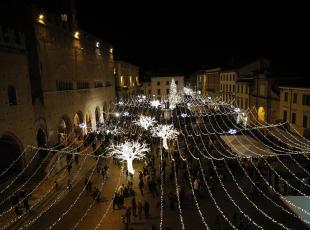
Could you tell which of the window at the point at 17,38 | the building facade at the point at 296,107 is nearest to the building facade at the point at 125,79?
the building facade at the point at 296,107

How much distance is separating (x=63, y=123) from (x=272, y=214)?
70.7 feet

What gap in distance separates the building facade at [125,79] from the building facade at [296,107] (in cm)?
3053

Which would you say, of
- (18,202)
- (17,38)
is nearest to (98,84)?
(17,38)

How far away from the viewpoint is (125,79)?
57500mm

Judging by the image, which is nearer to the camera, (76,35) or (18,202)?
(18,202)

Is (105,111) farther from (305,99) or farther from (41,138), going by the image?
(305,99)

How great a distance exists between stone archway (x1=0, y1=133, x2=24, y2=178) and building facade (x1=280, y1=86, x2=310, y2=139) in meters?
23.7

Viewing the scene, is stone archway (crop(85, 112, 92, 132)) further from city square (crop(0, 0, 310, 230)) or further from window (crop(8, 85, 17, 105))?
window (crop(8, 85, 17, 105))

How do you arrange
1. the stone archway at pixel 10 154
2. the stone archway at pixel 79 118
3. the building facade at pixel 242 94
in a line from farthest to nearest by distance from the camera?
the building facade at pixel 242 94 < the stone archway at pixel 79 118 < the stone archway at pixel 10 154

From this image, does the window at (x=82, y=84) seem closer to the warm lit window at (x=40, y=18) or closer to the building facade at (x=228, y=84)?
the warm lit window at (x=40, y=18)

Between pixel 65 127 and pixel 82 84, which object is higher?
pixel 82 84

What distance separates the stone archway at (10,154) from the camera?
59.0ft

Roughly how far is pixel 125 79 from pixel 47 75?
34.0m

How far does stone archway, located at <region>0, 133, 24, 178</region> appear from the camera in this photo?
1798 cm
